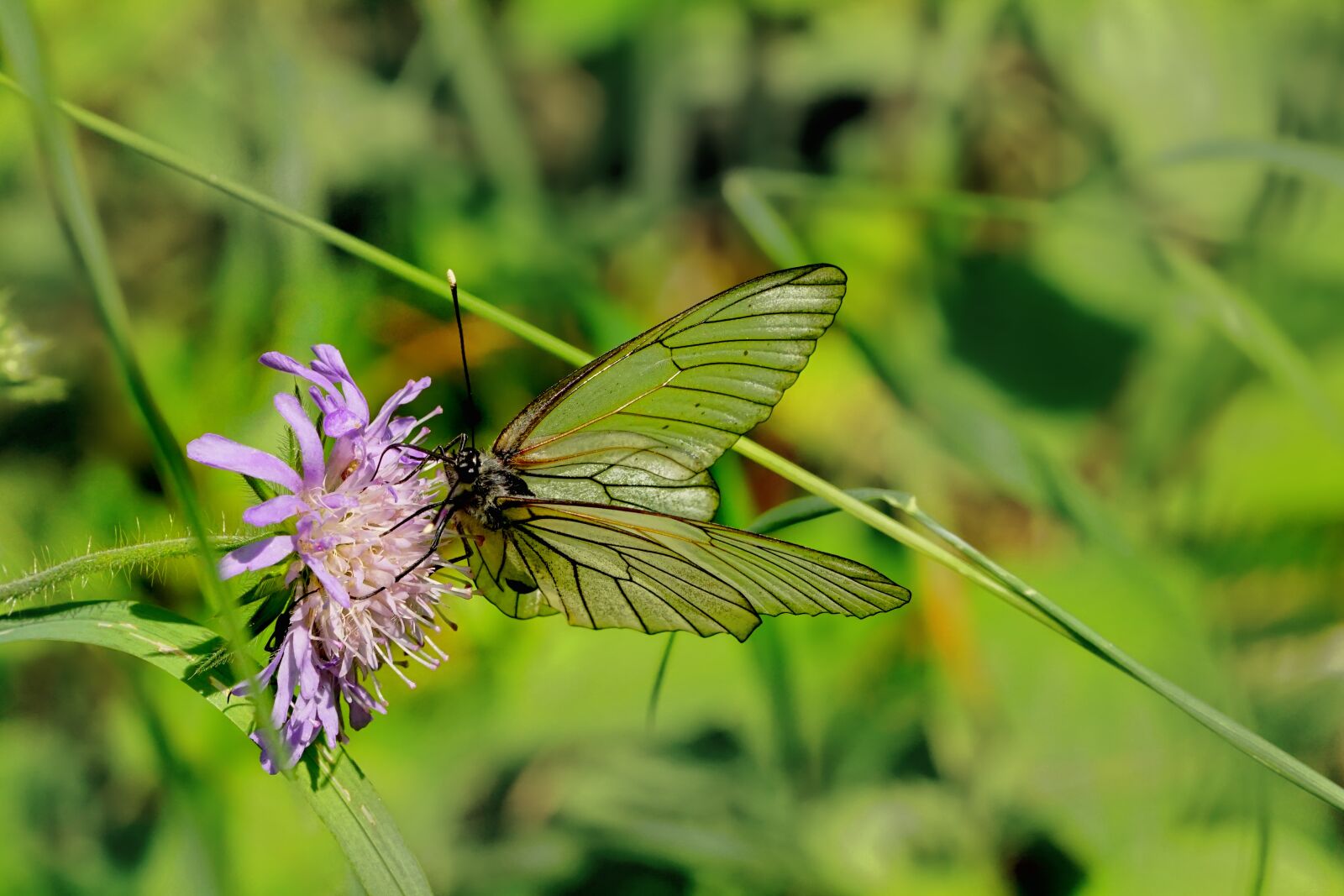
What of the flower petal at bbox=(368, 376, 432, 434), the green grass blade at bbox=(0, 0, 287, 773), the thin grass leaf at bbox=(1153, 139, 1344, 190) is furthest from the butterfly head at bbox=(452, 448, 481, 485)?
the thin grass leaf at bbox=(1153, 139, 1344, 190)

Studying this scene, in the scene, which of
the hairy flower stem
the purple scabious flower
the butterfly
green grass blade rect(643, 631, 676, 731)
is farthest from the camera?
green grass blade rect(643, 631, 676, 731)

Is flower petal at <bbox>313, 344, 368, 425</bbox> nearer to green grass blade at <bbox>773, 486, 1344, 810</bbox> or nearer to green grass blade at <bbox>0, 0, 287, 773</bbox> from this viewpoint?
green grass blade at <bbox>0, 0, 287, 773</bbox>

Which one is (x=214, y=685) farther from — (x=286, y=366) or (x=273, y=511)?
(x=286, y=366)

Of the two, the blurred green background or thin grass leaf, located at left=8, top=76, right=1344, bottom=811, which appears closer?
thin grass leaf, located at left=8, top=76, right=1344, bottom=811

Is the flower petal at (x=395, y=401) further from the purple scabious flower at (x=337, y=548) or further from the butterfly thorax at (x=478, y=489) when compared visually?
the butterfly thorax at (x=478, y=489)

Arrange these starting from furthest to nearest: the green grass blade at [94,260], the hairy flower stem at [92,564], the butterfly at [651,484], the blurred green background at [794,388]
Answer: the blurred green background at [794,388] < the butterfly at [651,484] < the hairy flower stem at [92,564] < the green grass blade at [94,260]

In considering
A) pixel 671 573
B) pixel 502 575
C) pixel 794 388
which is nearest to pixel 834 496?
pixel 671 573

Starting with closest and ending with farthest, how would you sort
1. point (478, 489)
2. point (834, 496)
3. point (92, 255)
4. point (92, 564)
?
point (92, 255), point (92, 564), point (478, 489), point (834, 496)

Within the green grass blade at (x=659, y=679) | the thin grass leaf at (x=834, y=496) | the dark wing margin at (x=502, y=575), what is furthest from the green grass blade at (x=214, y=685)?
the thin grass leaf at (x=834, y=496)
